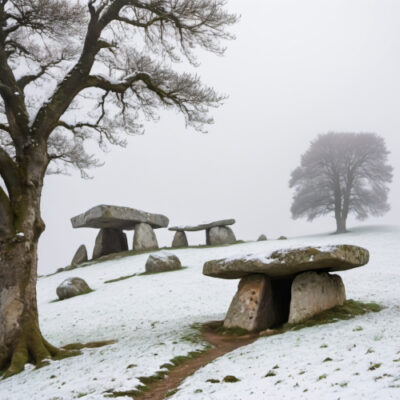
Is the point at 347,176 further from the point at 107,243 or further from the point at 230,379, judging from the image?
the point at 230,379

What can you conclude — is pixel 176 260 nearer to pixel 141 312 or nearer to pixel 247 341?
pixel 141 312

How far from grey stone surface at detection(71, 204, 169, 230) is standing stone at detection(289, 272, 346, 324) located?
16379mm

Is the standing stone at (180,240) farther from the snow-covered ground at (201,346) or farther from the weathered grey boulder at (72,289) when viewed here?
the snow-covered ground at (201,346)

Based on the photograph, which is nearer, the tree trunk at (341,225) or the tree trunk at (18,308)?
the tree trunk at (18,308)

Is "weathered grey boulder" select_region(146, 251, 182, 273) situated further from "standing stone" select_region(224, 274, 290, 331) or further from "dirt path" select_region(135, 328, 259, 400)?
"dirt path" select_region(135, 328, 259, 400)

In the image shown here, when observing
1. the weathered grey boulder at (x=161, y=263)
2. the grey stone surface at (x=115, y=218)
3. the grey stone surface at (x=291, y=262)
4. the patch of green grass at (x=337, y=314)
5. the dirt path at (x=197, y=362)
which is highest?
the grey stone surface at (x=115, y=218)

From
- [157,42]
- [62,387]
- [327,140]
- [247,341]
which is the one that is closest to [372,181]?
[327,140]


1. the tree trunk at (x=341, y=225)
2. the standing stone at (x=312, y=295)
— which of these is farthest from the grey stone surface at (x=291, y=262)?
the tree trunk at (x=341, y=225)

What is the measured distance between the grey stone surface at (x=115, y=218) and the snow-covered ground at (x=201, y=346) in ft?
28.4

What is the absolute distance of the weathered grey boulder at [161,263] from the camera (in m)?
19.2

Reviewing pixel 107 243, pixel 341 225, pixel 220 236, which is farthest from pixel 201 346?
pixel 341 225

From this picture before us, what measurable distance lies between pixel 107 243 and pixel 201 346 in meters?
20.1

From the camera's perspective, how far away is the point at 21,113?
396 inches

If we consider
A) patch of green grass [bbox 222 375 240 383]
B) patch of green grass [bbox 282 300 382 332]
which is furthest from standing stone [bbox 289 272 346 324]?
patch of green grass [bbox 222 375 240 383]
